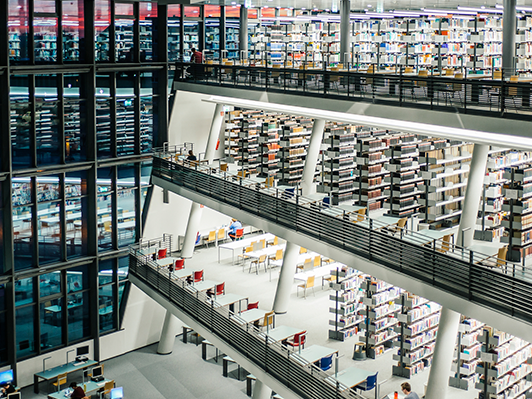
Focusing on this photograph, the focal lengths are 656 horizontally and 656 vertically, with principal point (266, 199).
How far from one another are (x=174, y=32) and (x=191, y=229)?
14.6ft

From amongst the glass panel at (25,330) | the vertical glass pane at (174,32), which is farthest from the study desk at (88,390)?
the vertical glass pane at (174,32)

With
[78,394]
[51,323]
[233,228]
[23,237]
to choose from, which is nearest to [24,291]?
[51,323]

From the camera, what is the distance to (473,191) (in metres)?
9.02

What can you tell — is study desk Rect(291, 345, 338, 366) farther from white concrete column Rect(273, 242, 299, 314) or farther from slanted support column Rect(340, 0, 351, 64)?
slanted support column Rect(340, 0, 351, 64)

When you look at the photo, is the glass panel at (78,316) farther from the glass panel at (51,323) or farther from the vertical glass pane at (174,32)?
the vertical glass pane at (174,32)

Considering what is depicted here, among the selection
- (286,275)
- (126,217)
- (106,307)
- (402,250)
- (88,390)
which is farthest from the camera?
(126,217)

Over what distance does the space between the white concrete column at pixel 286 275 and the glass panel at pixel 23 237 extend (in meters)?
4.87

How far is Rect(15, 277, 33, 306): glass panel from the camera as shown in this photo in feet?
41.7

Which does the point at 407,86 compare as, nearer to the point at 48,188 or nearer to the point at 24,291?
the point at 48,188

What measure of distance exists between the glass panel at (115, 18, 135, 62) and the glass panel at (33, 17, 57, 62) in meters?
1.39

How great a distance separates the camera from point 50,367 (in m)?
13.3

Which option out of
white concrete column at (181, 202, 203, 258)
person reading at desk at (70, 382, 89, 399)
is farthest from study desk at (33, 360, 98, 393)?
white concrete column at (181, 202, 203, 258)

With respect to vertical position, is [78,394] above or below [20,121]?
below

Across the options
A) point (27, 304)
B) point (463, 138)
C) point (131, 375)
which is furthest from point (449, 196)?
point (27, 304)
